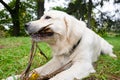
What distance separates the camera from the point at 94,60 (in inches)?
238

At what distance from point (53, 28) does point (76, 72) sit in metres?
0.76

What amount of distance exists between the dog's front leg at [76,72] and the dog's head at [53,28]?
47 centimetres

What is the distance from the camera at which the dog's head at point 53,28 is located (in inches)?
196

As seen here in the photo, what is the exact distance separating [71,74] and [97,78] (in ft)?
1.23

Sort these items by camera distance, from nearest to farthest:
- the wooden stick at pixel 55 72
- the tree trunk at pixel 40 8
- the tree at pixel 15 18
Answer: the wooden stick at pixel 55 72
the tree trunk at pixel 40 8
the tree at pixel 15 18

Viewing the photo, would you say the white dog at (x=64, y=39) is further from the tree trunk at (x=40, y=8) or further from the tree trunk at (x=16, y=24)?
the tree trunk at (x=16, y=24)

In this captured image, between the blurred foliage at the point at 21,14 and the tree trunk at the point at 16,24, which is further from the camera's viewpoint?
the blurred foliage at the point at 21,14

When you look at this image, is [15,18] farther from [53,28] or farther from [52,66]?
[53,28]

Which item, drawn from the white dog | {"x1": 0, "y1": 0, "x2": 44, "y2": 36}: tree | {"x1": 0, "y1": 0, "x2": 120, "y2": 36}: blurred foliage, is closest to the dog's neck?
the white dog

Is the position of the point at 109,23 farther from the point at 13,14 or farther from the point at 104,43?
the point at 104,43

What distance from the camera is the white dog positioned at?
4.94m

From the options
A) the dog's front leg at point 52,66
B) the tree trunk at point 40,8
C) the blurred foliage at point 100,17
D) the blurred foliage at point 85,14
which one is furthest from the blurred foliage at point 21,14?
the dog's front leg at point 52,66

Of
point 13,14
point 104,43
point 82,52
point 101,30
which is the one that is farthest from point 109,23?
point 82,52

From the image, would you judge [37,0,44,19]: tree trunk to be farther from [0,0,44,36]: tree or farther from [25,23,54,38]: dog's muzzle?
[25,23,54,38]: dog's muzzle
